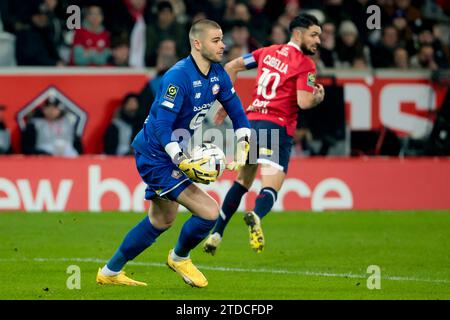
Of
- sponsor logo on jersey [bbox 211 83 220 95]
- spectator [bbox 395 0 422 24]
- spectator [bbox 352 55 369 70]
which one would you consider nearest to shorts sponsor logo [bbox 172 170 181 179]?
sponsor logo on jersey [bbox 211 83 220 95]

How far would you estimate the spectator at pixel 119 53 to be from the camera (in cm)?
1659

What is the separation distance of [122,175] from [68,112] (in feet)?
6.05

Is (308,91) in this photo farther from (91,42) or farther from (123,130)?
(91,42)

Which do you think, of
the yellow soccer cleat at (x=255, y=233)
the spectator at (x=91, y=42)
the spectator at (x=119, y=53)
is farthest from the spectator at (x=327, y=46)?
the yellow soccer cleat at (x=255, y=233)

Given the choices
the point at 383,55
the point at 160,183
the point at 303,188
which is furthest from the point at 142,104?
the point at 160,183

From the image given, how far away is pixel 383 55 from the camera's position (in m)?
17.7

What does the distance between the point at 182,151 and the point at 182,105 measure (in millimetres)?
362

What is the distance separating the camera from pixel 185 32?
16938 mm

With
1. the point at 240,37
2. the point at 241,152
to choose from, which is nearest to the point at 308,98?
the point at 241,152

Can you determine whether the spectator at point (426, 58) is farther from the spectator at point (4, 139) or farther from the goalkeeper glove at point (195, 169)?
the goalkeeper glove at point (195, 169)

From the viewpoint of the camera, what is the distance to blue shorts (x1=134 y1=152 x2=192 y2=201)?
28.4ft
